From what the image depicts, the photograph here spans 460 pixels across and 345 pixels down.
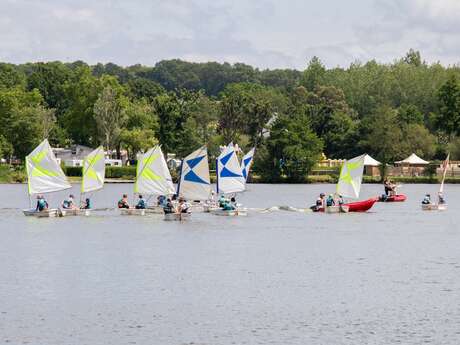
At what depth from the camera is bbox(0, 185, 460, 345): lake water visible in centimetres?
3675

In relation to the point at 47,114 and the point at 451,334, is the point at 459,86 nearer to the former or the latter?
the point at 47,114

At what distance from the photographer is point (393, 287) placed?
46000mm

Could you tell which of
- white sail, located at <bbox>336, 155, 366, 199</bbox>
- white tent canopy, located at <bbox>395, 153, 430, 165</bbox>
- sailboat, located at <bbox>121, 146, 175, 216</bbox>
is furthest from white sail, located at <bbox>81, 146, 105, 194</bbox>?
white tent canopy, located at <bbox>395, 153, 430, 165</bbox>

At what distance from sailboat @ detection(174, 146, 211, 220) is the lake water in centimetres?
193

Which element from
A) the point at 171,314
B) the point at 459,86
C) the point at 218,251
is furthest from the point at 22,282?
the point at 459,86

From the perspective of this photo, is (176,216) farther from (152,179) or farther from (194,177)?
(152,179)

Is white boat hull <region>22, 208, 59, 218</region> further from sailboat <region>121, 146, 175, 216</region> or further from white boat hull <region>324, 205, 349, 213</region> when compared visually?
white boat hull <region>324, 205, 349, 213</region>

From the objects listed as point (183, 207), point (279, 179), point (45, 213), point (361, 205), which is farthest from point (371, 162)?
point (45, 213)

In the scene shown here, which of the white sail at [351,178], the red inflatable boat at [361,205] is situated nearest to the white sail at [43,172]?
the white sail at [351,178]

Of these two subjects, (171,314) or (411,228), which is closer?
(171,314)

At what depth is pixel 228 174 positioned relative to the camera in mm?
84062

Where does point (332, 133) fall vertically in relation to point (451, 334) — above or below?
above

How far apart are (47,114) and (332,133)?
45.8 metres

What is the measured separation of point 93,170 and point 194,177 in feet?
28.4
